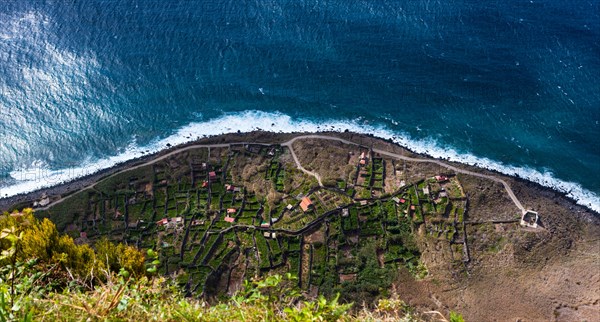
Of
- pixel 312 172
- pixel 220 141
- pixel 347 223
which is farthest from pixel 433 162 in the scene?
pixel 220 141

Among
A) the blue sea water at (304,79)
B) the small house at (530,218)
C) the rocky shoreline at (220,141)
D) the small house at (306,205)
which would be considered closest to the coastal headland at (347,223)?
the small house at (306,205)

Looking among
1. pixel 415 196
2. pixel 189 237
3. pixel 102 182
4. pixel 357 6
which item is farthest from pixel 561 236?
pixel 102 182

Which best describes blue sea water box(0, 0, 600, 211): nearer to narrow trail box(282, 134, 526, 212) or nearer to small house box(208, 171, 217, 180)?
narrow trail box(282, 134, 526, 212)

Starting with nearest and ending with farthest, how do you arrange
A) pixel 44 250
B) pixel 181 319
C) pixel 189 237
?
pixel 181 319 < pixel 44 250 < pixel 189 237

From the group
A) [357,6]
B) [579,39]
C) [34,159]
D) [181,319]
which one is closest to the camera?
[181,319]

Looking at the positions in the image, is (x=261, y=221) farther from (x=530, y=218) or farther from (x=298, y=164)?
(x=530, y=218)

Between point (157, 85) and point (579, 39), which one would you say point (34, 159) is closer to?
point (157, 85)

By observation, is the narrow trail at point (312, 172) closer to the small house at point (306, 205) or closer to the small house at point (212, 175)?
the small house at point (306, 205)
